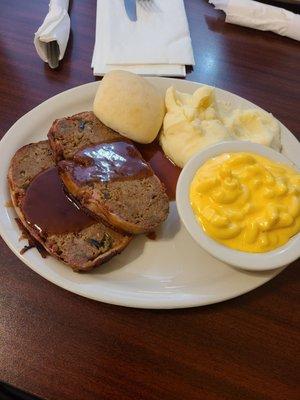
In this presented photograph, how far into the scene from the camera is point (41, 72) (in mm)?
1593

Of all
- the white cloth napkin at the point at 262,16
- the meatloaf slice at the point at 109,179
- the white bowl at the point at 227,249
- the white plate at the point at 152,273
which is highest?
the white cloth napkin at the point at 262,16

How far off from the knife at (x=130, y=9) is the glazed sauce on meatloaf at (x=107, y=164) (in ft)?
2.59

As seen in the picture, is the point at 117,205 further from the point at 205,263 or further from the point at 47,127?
the point at 47,127

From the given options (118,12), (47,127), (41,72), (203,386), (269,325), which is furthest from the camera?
(118,12)

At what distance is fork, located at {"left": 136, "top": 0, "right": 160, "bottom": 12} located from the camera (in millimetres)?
1781

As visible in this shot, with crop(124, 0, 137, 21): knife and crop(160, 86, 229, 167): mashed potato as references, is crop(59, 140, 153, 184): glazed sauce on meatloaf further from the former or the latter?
crop(124, 0, 137, 21): knife

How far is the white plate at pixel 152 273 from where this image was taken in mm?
1009

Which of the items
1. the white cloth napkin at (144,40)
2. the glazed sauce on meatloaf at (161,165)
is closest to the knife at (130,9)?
the white cloth napkin at (144,40)

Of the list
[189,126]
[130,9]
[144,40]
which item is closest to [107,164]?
[189,126]

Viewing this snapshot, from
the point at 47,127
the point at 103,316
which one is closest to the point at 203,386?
the point at 103,316

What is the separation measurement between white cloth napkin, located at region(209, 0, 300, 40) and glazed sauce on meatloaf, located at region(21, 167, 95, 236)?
1.20 m

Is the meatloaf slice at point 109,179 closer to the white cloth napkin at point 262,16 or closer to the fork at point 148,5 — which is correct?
the fork at point 148,5

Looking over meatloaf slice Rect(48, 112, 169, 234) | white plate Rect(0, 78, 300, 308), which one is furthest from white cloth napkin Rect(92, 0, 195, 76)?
white plate Rect(0, 78, 300, 308)

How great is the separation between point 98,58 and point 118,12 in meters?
0.30
